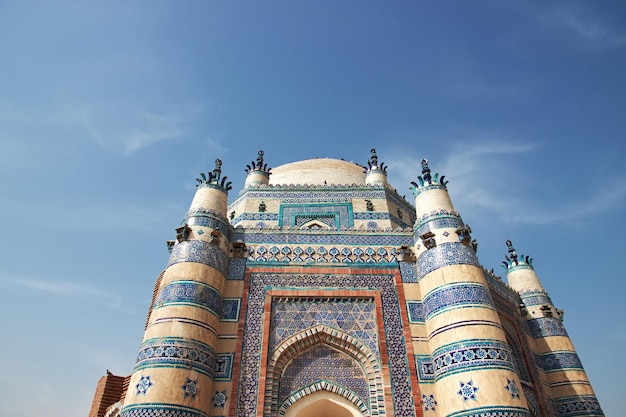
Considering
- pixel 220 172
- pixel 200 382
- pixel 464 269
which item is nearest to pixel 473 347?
pixel 464 269

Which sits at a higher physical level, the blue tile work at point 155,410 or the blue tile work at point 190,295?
the blue tile work at point 190,295

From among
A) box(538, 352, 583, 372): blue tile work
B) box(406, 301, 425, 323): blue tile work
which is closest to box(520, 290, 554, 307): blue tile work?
box(538, 352, 583, 372): blue tile work

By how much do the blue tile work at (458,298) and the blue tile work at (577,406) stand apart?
13.7 ft

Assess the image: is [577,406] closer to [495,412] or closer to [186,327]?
[495,412]

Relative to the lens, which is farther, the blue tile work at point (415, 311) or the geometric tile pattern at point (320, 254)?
the geometric tile pattern at point (320, 254)

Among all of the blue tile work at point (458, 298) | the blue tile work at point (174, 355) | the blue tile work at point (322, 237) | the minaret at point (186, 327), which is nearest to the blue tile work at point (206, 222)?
the minaret at point (186, 327)

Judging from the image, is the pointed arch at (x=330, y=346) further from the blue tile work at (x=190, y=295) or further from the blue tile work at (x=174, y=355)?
the blue tile work at (x=190, y=295)

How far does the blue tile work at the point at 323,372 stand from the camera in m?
8.00

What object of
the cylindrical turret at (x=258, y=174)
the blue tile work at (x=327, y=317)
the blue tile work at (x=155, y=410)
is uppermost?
the cylindrical turret at (x=258, y=174)

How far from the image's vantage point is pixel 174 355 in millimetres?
7438

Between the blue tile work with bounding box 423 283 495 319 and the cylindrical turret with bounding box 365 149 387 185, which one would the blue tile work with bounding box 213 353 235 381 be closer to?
the blue tile work with bounding box 423 283 495 319

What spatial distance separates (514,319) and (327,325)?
5.07m

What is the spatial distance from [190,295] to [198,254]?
3.06 ft

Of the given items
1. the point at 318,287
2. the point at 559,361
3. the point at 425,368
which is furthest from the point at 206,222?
the point at 559,361
